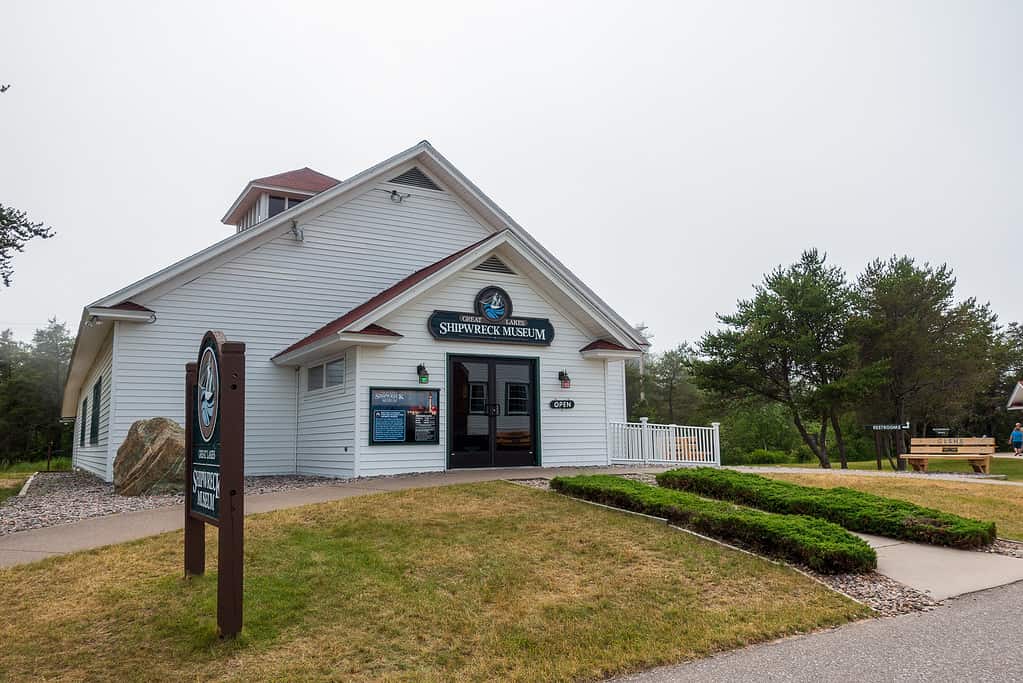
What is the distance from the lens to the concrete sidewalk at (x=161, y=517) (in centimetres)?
807

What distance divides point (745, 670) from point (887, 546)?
15.5 ft

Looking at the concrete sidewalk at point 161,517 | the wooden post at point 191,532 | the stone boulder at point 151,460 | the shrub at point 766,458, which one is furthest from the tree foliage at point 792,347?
the wooden post at point 191,532

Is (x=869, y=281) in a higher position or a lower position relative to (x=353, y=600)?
higher

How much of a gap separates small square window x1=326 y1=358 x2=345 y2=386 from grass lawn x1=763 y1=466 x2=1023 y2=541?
348 inches

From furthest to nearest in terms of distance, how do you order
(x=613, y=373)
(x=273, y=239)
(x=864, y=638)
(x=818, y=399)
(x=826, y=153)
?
(x=818, y=399)
(x=826, y=153)
(x=613, y=373)
(x=273, y=239)
(x=864, y=638)

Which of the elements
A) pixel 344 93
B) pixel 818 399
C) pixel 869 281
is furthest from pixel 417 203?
pixel 869 281

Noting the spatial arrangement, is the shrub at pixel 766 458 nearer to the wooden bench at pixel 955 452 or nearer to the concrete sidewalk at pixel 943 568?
the wooden bench at pixel 955 452

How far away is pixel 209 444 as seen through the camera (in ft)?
19.5

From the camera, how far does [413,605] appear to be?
6211 millimetres

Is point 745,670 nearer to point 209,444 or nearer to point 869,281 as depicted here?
point 209,444

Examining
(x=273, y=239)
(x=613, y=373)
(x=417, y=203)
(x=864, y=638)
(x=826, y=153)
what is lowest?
(x=864, y=638)

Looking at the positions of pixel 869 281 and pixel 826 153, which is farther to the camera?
pixel 869 281

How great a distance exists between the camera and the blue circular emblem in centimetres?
1575

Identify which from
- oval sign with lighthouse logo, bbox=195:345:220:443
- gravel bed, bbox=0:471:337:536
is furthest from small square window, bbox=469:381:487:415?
oval sign with lighthouse logo, bbox=195:345:220:443
